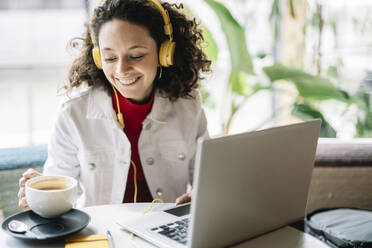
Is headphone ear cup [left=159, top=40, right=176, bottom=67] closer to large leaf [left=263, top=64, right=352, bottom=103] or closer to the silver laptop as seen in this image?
the silver laptop

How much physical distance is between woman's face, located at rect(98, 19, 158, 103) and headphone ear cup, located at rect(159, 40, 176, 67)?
0.09ft

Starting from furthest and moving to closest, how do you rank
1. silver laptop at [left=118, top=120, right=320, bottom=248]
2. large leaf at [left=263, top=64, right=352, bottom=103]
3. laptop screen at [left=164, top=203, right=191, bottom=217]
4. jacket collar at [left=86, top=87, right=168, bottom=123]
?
1. large leaf at [left=263, top=64, right=352, bottom=103]
2. jacket collar at [left=86, top=87, right=168, bottom=123]
3. laptop screen at [left=164, top=203, right=191, bottom=217]
4. silver laptop at [left=118, top=120, right=320, bottom=248]

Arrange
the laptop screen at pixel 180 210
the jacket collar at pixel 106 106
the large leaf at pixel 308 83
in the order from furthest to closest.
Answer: the large leaf at pixel 308 83 → the jacket collar at pixel 106 106 → the laptop screen at pixel 180 210

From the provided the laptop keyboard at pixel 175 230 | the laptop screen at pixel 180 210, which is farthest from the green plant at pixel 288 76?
the laptop keyboard at pixel 175 230

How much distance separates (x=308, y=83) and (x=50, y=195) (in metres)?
1.58

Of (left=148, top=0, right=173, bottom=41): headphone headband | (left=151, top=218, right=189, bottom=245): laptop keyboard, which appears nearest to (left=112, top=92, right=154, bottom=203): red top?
(left=148, top=0, right=173, bottom=41): headphone headband

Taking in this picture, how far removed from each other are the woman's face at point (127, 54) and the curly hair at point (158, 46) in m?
0.04

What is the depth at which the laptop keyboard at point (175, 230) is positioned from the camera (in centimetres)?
100

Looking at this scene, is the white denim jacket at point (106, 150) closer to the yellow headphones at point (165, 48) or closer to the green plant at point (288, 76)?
the yellow headphones at point (165, 48)

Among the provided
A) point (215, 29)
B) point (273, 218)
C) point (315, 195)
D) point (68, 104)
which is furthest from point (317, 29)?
point (273, 218)

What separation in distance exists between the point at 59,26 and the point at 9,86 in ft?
5.05

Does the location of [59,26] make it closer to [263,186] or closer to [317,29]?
[317,29]

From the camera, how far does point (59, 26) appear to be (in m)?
4.05

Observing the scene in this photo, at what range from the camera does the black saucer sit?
3.28 ft
